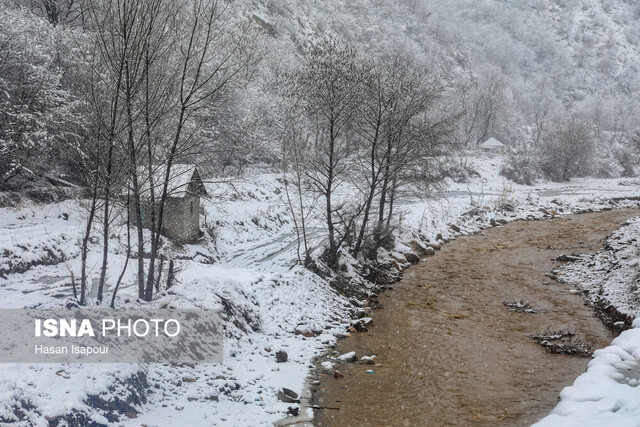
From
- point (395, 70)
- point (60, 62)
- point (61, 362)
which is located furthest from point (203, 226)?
point (61, 362)

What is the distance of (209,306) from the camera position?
406 inches

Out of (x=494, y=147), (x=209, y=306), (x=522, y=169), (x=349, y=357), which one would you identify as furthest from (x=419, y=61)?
(x=209, y=306)

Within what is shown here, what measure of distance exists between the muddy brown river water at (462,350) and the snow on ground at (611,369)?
77cm

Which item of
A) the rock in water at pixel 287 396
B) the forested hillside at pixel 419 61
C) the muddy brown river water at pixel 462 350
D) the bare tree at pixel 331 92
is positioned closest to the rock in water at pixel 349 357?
the muddy brown river water at pixel 462 350

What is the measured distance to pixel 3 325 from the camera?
7203 mm

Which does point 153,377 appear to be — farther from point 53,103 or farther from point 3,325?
point 53,103

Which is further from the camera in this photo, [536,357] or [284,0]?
[284,0]

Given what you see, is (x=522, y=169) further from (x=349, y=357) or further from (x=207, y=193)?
(x=207, y=193)

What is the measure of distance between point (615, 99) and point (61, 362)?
11845 cm

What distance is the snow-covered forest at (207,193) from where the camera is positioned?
788 centimetres

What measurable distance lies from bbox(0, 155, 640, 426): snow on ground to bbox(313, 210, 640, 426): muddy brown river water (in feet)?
4.26

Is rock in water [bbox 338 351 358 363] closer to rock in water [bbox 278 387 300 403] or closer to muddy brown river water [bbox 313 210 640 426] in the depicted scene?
muddy brown river water [bbox 313 210 640 426]

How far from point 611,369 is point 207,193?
10253mm

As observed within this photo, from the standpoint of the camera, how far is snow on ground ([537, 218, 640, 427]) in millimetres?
6426
